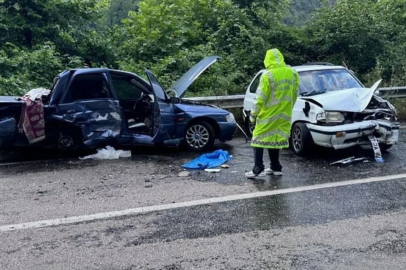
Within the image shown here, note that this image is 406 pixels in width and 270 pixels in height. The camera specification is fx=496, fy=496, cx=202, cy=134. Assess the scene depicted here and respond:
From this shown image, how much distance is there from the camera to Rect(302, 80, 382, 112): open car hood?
8203 mm

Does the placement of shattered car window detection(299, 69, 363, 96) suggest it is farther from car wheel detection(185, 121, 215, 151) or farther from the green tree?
the green tree

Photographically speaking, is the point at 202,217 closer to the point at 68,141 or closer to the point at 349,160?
the point at 349,160

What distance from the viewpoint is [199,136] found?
9.14 m

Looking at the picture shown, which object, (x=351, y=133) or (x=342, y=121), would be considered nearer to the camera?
(x=351, y=133)

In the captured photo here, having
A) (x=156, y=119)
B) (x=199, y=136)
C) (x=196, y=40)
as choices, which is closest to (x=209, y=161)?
(x=199, y=136)

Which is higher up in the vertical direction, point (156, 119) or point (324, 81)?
point (324, 81)

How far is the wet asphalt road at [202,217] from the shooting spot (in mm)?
4441

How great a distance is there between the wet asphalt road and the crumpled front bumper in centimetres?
38

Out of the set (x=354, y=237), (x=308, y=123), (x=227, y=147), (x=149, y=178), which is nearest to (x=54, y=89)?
(x=149, y=178)

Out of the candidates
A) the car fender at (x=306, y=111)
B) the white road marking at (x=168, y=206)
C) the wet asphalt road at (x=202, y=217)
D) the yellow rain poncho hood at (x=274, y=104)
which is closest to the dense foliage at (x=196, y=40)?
the car fender at (x=306, y=111)

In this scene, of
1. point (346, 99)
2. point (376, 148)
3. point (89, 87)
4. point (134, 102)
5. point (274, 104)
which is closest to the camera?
point (274, 104)

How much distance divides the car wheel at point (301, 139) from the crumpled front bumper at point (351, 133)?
0.10m

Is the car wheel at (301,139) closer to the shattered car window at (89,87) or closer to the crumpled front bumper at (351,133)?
the crumpled front bumper at (351,133)

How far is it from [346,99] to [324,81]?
1.08 m
